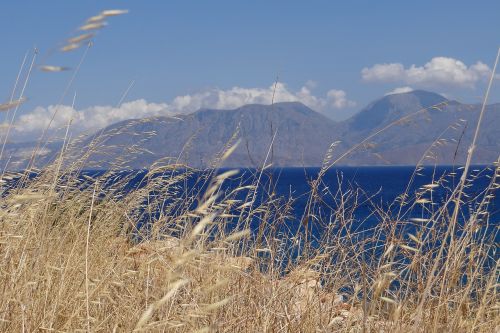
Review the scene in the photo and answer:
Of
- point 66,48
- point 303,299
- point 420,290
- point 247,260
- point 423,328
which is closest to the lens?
point 66,48

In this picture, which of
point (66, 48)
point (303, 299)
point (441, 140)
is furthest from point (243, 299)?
point (66, 48)

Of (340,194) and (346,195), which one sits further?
(346,195)

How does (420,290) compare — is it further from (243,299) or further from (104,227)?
(104,227)

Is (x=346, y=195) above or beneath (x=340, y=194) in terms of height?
beneath

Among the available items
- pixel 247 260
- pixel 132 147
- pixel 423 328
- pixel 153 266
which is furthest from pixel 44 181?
pixel 423 328

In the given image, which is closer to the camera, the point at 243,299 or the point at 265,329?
the point at 265,329

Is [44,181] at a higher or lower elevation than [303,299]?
higher

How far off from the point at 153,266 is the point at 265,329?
92 centimetres

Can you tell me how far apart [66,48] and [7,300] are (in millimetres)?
895

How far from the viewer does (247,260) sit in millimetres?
3289

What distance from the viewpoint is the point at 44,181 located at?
Result: 3350mm

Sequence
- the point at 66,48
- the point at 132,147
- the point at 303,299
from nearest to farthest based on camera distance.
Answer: the point at 66,48, the point at 303,299, the point at 132,147

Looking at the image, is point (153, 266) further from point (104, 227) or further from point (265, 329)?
point (104, 227)

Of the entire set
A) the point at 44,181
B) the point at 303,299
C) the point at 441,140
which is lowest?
the point at 303,299
